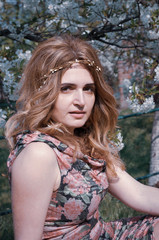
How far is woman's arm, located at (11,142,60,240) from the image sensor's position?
1280 millimetres

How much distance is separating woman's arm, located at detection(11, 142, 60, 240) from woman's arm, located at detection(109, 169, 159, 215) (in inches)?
24.2

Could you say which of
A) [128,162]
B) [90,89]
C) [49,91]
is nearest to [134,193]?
[90,89]

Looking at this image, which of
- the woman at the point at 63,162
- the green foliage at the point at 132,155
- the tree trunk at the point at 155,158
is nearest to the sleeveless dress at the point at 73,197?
the woman at the point at 63,162

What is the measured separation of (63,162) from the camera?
4.75 ft

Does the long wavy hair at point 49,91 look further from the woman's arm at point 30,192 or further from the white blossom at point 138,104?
the white blossom at point 138,104

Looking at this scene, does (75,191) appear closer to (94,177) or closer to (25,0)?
(94,177)

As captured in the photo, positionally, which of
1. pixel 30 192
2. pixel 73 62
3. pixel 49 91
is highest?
pixel 73 62

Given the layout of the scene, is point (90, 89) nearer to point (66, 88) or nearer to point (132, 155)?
point (66, 88)

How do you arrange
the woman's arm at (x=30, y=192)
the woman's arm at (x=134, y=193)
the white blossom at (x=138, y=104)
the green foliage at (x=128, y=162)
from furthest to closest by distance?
the green foliage at (x=128, y=162) → the white blossom at (x=138, y=104) → the woman's arm at (x=134, y=193) → the woman's arm at (x=30, y=192)

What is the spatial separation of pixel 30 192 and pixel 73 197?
0.24 m

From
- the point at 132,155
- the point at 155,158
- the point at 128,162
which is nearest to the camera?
the point at 155,158

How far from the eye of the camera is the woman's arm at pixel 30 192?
1.28 metres

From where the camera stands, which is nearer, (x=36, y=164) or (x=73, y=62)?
(x=36, y=164)

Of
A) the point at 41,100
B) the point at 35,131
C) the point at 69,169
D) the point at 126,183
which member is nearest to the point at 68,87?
the point at 41,100
